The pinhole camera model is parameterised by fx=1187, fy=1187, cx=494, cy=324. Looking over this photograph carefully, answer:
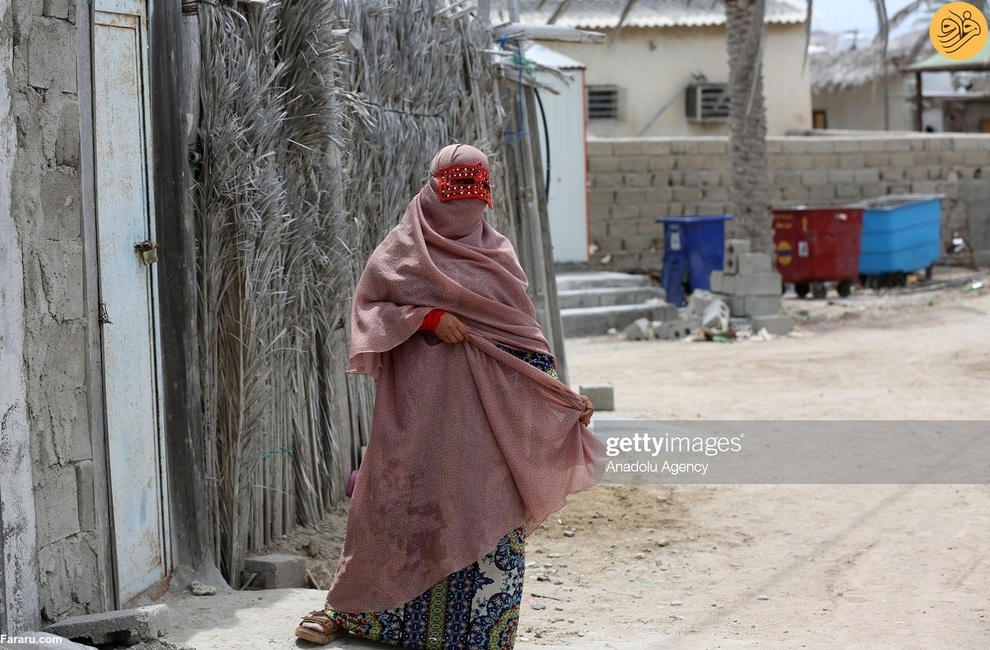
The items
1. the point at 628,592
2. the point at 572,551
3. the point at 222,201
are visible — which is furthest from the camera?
the point at 572,551

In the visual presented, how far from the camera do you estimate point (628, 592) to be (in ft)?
15.1

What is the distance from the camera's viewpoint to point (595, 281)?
13.8 meters

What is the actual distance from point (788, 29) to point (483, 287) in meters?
19.8

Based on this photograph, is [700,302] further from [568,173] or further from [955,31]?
[955,31]

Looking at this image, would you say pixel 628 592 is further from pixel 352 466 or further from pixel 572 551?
pixel 352 466

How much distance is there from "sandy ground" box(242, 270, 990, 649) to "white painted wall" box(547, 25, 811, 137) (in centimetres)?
1388

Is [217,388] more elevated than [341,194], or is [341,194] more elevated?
[341,194]

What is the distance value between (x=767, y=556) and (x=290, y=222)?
7.94ft

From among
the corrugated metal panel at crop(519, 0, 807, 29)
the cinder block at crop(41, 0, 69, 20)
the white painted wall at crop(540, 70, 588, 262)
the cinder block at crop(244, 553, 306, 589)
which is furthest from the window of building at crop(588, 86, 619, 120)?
the cinder block at crop(41, 0, 69, 20)

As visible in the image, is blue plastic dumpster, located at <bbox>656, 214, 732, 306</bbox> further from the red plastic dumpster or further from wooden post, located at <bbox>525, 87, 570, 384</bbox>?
wooden post, located at <bbox>525, 87, 570, 384</bbox>

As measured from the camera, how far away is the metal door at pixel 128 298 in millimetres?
3494

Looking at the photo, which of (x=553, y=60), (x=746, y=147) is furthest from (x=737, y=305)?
(x=553, y=60)

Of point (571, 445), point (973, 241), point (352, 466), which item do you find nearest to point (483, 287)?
point (571, 445)

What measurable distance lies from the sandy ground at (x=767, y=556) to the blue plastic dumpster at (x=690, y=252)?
5712 millimetres
